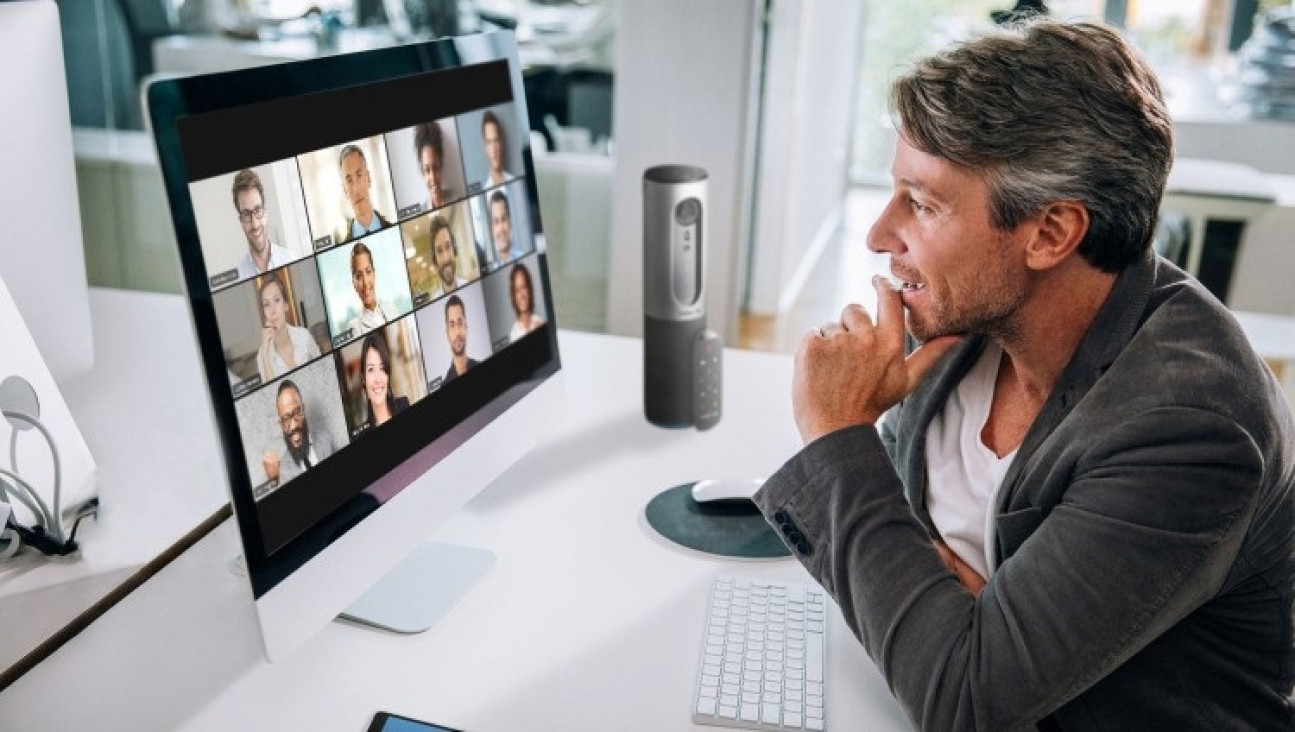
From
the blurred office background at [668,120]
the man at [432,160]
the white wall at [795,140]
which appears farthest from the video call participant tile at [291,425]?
the white wall at [795,140]

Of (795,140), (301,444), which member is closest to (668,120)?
(795,140)

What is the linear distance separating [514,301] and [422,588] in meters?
0.32

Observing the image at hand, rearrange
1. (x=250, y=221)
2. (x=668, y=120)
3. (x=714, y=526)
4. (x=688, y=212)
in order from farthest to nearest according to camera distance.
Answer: (x=668, y=120), (x=688, y=212), (x=714, y=526), (x=250, y=221)

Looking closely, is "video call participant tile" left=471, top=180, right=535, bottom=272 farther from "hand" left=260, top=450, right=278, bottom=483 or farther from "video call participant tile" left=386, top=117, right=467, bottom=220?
"hand" left=260, top=450, right=278, bottom=483

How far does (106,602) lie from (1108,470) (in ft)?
3.08

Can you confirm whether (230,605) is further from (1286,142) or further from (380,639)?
(1286,142)

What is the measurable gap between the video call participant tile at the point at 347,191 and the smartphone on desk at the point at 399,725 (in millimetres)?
401

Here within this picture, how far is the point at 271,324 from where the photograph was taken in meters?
0.92

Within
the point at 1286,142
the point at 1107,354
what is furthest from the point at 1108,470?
the point at 1286,142

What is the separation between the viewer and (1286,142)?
3.94 m

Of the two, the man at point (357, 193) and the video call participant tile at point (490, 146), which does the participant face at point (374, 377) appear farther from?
the video call participant tile at point (490, 146)

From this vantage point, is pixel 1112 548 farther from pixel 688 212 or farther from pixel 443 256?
pixel 688 212

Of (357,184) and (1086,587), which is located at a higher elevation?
(357,184)

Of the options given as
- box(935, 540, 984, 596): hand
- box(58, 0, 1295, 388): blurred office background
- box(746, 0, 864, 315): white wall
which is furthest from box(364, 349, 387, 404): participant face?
box(746, 0, 864, 315): white wall
